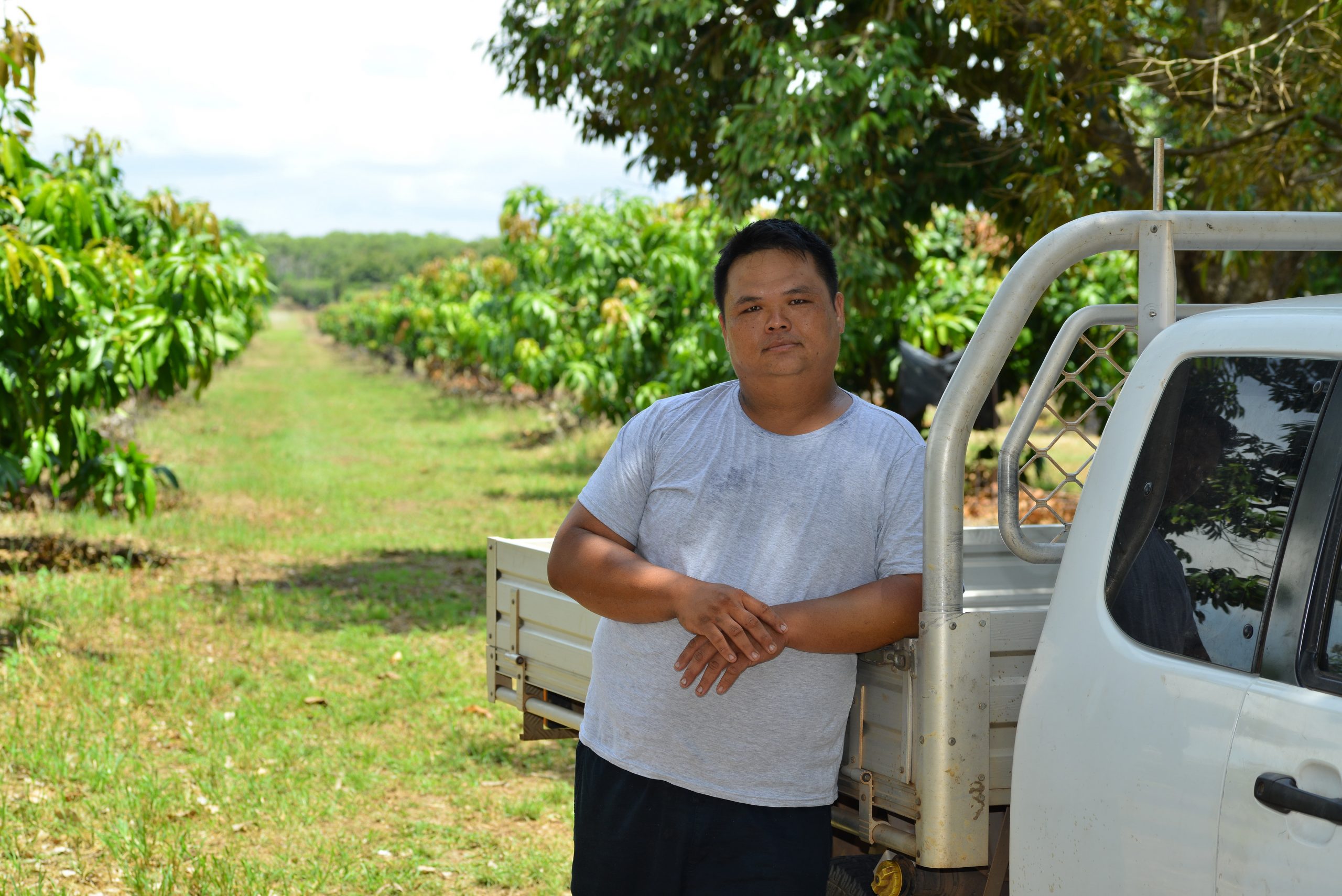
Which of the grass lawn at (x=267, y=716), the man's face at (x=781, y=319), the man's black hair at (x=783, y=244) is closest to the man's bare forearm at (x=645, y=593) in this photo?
the man's face at (x=781, y=319)

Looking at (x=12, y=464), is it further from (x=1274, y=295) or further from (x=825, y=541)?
(x=1274, y=295)

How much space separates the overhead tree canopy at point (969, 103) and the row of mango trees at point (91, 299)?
300 cm

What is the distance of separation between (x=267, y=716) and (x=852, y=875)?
4414 mm

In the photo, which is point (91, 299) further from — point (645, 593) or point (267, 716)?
point (645, 593)

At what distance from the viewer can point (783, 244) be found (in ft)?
7.97

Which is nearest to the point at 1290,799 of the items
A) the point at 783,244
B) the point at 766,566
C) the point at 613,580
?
the point at 766,566

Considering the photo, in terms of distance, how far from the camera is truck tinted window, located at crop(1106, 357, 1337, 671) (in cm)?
187

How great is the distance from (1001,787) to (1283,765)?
65 centimetres

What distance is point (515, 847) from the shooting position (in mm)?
4875

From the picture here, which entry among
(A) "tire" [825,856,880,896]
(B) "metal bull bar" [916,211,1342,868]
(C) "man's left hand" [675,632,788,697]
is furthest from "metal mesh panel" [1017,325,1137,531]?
(C) "man's left hand" [675,632,788,697]

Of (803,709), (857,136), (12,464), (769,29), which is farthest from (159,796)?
(769,29)

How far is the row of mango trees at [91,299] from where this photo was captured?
20.9ft

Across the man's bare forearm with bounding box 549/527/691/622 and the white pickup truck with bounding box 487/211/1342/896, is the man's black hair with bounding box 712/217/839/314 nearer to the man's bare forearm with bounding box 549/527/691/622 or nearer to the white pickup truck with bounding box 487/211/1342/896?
the white pickup truck with bounding box 487/211/1342/896

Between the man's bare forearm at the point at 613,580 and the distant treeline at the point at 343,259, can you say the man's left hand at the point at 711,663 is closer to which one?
the man's bare forearm at the point at 613,580
